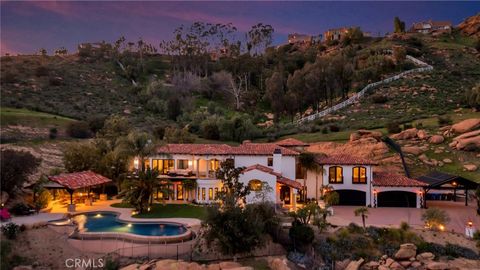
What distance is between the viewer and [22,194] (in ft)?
97.9

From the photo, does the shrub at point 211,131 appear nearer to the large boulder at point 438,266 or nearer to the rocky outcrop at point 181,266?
the rocky outcrop at point 181,266

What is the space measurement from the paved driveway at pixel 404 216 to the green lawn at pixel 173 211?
29.8 feet

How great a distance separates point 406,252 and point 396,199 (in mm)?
10655

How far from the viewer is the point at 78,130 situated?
52.0 m

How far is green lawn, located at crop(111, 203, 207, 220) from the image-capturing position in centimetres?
2891

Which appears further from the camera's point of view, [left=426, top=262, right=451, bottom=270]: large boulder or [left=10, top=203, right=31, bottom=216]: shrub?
[left=10, top=203, right=31, bottom=216]: shrub

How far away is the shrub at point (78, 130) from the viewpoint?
170 feet

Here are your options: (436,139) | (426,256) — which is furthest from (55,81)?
(426,256)

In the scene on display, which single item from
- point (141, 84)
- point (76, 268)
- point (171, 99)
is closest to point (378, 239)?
point (76, 268)

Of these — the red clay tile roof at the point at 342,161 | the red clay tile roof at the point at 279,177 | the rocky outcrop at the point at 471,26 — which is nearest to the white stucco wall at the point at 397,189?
the red clay tile roof at the point at 342,161

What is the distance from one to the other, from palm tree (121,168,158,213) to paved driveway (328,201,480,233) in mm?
12340

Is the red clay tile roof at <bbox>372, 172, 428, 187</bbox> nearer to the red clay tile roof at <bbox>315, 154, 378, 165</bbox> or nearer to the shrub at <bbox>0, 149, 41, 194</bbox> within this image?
the red clay tile roof at <bbox>315, 154, 378, 165</bbox>

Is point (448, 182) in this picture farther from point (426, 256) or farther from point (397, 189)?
point (426, 256)

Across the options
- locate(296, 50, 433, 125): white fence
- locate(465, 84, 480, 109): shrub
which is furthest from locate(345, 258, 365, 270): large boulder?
locate(465, 84, 480, 109): shrub
